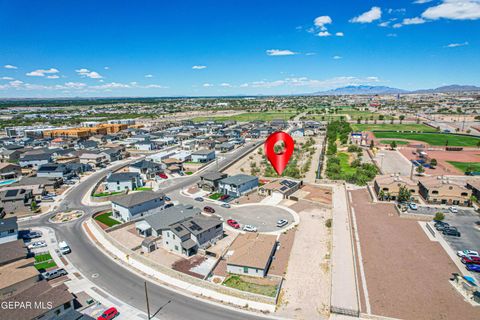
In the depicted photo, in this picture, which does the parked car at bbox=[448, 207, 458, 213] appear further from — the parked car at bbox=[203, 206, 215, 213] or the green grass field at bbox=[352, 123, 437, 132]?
the green grass field at bbox=[352, 123, 437, 132]

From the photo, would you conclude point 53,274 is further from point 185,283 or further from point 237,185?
point 237,185

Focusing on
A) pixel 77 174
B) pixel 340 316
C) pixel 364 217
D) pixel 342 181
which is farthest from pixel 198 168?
pixel 340 316

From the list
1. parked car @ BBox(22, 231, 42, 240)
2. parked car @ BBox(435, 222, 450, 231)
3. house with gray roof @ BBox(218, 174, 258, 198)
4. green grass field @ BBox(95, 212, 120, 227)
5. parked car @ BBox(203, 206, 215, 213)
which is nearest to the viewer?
parked car @ BBox(435, 222, 450, 231)

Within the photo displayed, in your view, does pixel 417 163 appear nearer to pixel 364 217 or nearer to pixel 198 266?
pixel 364 217

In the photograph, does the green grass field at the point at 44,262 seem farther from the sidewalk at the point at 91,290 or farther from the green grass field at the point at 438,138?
the green grass field at the point at 438,138

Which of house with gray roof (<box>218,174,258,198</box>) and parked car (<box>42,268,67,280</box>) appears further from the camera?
house with gray roof (<box>218,174,258,198</box>)

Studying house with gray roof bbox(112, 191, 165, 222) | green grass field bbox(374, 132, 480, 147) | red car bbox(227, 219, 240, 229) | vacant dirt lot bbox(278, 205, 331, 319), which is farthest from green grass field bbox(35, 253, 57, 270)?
green grass field bbox(374, 132, 480, 147)
